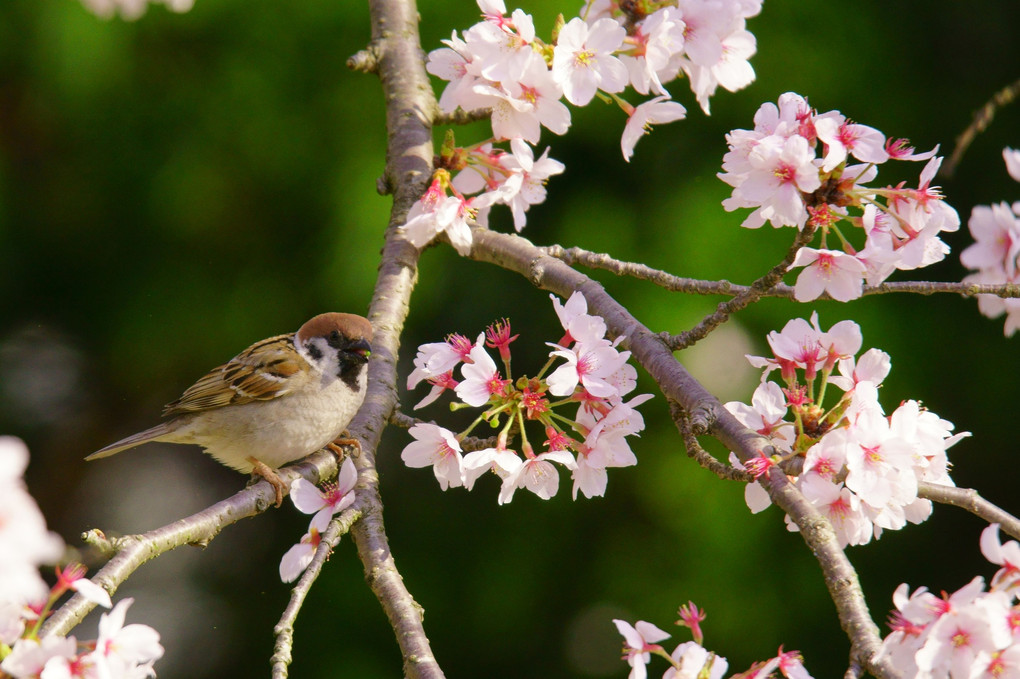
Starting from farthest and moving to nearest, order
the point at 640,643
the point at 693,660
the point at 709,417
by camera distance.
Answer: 1. the point at 709,417
2. the point at 640,643
3. the point at 693,660

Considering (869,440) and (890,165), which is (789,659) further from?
(890,165)

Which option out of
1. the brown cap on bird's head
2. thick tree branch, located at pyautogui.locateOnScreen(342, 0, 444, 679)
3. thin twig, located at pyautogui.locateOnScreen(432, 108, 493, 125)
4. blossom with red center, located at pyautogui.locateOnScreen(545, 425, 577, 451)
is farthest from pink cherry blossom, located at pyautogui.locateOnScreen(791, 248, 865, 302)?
the brown cap on bird's head

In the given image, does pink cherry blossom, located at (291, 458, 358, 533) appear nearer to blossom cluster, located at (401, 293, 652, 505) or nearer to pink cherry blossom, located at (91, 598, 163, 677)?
blossom cluster, located at (401, 293, 652, 505)

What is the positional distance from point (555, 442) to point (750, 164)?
476 mm

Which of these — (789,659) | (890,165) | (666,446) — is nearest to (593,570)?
(666,446)

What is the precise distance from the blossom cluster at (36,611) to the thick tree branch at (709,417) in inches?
28.7

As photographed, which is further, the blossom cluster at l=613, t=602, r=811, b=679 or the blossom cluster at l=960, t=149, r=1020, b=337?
the blossom cluster at l=960, t=149, r=1020, b=337

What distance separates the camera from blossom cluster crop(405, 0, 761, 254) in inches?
59.9

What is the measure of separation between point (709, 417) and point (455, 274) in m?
1.86

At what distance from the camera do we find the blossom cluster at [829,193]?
117 centimetres

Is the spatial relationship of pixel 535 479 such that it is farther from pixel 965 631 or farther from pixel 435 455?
pixel 965 631

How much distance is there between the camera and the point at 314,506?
1.41m

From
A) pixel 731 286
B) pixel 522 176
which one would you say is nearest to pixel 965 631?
pixel 731 286

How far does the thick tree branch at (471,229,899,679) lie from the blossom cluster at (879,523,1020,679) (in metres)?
0.03
